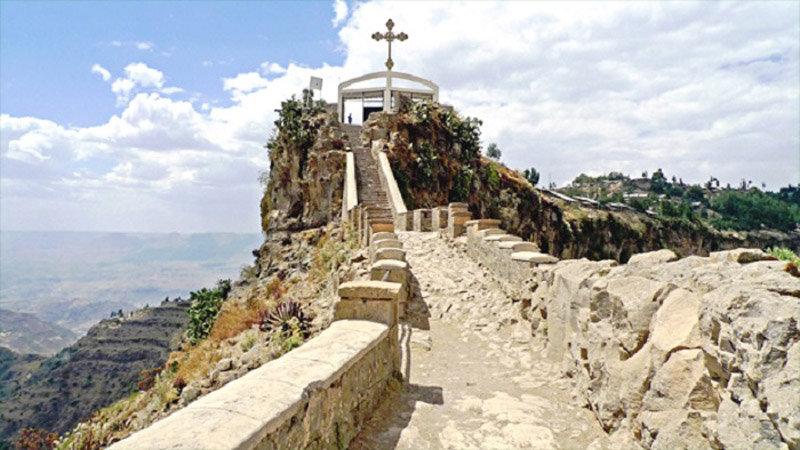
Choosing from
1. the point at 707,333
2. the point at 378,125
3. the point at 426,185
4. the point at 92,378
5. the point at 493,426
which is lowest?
the point at 92,378

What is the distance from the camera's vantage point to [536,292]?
22.7ft

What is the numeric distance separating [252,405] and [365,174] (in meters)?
20.4

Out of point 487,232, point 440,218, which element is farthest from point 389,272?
point 440,218

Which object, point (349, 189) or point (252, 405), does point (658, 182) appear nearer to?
point (349, 189)

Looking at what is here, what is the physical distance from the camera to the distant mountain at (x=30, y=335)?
146 m

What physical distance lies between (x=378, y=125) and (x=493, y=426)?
22619mm

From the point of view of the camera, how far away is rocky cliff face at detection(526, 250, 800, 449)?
2301 millimetres

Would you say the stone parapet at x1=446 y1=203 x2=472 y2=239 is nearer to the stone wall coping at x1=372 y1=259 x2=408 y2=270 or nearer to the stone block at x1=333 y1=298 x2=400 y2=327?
the stone wall coping at x1=372 y1=259 x2=408 y2=270

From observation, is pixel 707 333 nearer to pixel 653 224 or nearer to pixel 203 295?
pixel 203 295

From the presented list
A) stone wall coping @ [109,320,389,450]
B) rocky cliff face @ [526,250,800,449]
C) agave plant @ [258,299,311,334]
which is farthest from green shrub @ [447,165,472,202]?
stone wall coping @ [109,320,389,450]

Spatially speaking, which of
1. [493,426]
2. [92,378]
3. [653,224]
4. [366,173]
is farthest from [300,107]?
[653,224]

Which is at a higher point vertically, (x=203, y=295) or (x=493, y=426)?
(x=493, y=426)

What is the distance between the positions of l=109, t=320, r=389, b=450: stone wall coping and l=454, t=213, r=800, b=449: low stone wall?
6.89 feet

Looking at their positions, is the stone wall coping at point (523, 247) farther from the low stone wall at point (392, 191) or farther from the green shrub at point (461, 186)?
the green shrub at point (461, 186)
